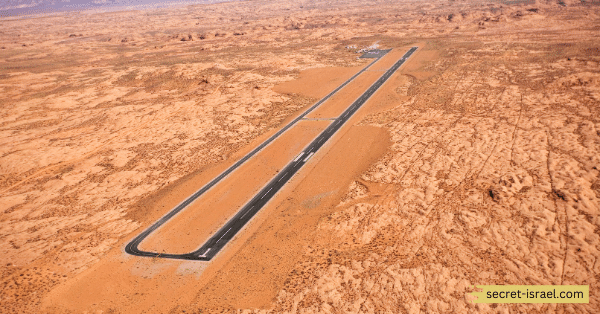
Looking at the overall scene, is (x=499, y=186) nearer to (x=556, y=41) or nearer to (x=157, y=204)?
(x=157, y=204)

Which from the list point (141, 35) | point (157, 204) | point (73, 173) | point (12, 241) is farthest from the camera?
point (141, 35)

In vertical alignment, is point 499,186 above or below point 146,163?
below

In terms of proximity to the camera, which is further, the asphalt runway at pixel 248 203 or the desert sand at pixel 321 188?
the asphalt runway at pixel 248 203

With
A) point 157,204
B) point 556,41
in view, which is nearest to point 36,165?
point 157,204

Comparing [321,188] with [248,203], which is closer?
[248,203]

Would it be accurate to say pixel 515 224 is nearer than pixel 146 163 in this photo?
Yes

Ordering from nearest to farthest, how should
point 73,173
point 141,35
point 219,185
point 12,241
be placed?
point 12,241, point 219,185, point 73,173, point 141,35

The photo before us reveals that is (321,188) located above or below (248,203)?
below

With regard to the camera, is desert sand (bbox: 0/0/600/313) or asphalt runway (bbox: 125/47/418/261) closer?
desert sand (bbox: 0/0/600/313)
